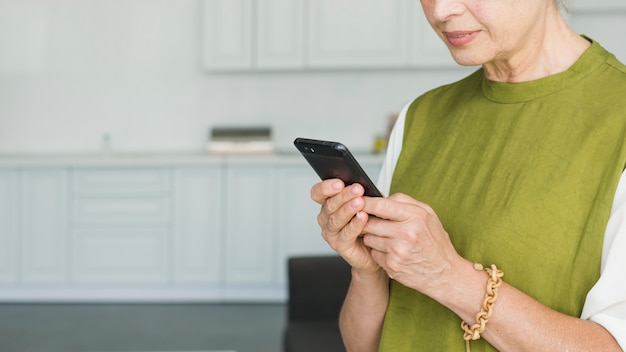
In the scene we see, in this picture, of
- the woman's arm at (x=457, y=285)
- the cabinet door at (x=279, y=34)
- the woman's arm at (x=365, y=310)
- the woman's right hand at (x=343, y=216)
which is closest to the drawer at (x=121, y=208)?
the cabinet door at (x=279, y=34)

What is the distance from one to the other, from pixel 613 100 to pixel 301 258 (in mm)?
2011

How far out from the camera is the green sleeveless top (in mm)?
1021

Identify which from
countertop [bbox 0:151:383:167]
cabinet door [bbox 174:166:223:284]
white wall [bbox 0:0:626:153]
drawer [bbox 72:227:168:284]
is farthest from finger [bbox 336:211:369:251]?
white wall [bbox 0:0:626:153]

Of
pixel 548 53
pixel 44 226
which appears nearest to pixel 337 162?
pixel 548 53

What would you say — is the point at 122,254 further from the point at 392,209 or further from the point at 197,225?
the point at 392,209

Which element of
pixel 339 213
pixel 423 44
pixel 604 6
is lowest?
pixel 339 213

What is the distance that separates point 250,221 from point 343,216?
399cm

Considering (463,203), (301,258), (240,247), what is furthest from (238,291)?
(463,203)

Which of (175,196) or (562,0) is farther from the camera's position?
(175,196)

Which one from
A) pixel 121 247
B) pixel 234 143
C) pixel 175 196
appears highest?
pixel 234 143

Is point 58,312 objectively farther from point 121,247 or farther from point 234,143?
point 234,143

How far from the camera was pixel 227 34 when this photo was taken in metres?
5.18

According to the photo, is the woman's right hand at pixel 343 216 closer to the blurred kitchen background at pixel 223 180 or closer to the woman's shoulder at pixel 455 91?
the woman's shoulder at pixel 455 91

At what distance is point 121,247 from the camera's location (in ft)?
16.5
